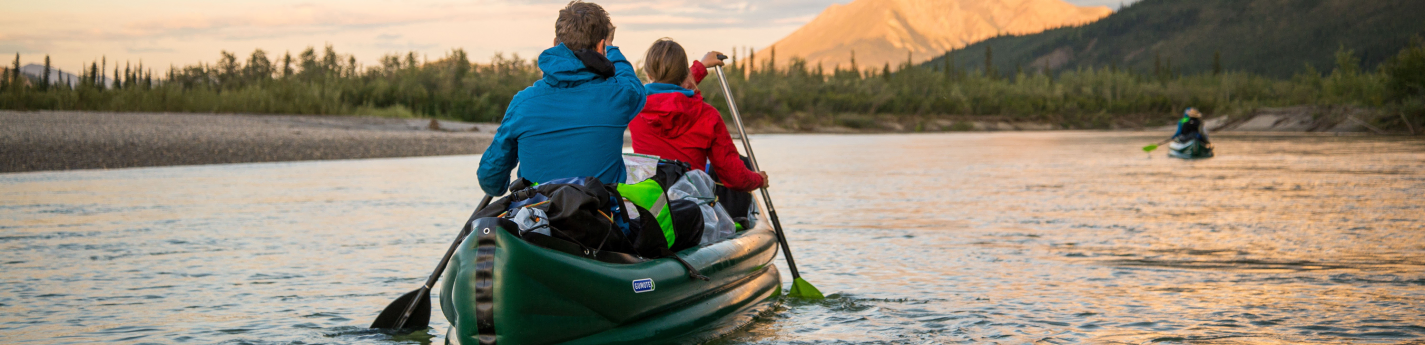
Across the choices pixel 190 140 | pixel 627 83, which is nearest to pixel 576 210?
pixel 627 83

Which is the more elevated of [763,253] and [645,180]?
[645,180]

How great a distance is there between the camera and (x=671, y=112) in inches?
220

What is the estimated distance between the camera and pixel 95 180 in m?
16.2

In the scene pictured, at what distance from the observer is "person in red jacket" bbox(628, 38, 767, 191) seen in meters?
5.58

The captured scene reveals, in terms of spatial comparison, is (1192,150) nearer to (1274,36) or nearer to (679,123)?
(679,123)

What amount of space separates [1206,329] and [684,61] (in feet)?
9.23

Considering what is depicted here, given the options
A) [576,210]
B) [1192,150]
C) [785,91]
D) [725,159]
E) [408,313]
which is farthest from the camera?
[785,91]

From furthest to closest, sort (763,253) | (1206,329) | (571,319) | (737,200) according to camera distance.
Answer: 1. (737,200)
2. (763,253)
3. (1206,329)
4. (571,319)

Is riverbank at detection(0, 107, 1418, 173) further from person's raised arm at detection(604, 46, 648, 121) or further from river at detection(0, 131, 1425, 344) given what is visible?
person's raised arm at detection(604, 46, 648, 121)

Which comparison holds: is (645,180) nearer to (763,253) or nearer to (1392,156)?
(763,253)

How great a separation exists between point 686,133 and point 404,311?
5.33 feet

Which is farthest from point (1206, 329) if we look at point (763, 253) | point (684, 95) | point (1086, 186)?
point (1086, 186)

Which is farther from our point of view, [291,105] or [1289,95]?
[1289,95]

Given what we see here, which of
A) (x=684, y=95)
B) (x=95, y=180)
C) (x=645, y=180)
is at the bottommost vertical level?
(x=95, y=180)
